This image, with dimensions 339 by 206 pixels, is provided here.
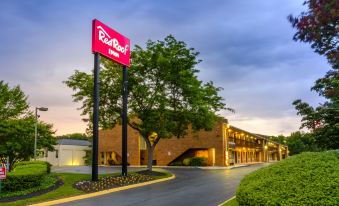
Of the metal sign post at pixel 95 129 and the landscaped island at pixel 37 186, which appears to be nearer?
the landscaped island at pixel 37 186

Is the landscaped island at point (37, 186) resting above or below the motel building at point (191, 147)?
below

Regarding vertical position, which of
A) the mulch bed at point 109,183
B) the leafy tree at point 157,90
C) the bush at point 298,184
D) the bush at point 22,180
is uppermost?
the leafy tree at point 157,90

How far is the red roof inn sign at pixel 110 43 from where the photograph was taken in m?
24.9

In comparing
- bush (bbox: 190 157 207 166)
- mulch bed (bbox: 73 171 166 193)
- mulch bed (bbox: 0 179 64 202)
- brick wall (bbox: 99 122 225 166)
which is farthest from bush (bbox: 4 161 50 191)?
bush (bbox: 190 157 207 166)

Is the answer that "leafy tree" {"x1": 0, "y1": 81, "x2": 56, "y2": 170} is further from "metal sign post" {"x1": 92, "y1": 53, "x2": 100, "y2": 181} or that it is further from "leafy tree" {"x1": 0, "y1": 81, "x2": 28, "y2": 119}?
"metal sign post" {"x1": 92, "y1": 53, "x2": 100, "y2": 181}

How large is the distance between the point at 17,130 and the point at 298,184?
30115 mm

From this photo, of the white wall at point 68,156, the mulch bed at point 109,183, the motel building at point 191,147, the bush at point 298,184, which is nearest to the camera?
the bush at point 298,184

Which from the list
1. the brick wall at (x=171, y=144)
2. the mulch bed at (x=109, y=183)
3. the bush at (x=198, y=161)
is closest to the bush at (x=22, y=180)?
the mulch bed at (x=109, y=183)

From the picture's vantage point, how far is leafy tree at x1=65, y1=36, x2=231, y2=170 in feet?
98.5

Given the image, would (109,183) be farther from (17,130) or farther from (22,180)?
(17,130)

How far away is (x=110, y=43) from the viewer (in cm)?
2666

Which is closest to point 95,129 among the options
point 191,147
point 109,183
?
point 109,183

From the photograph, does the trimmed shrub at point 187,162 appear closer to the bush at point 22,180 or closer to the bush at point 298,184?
the bush at point 22,180

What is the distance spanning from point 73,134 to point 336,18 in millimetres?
111775
